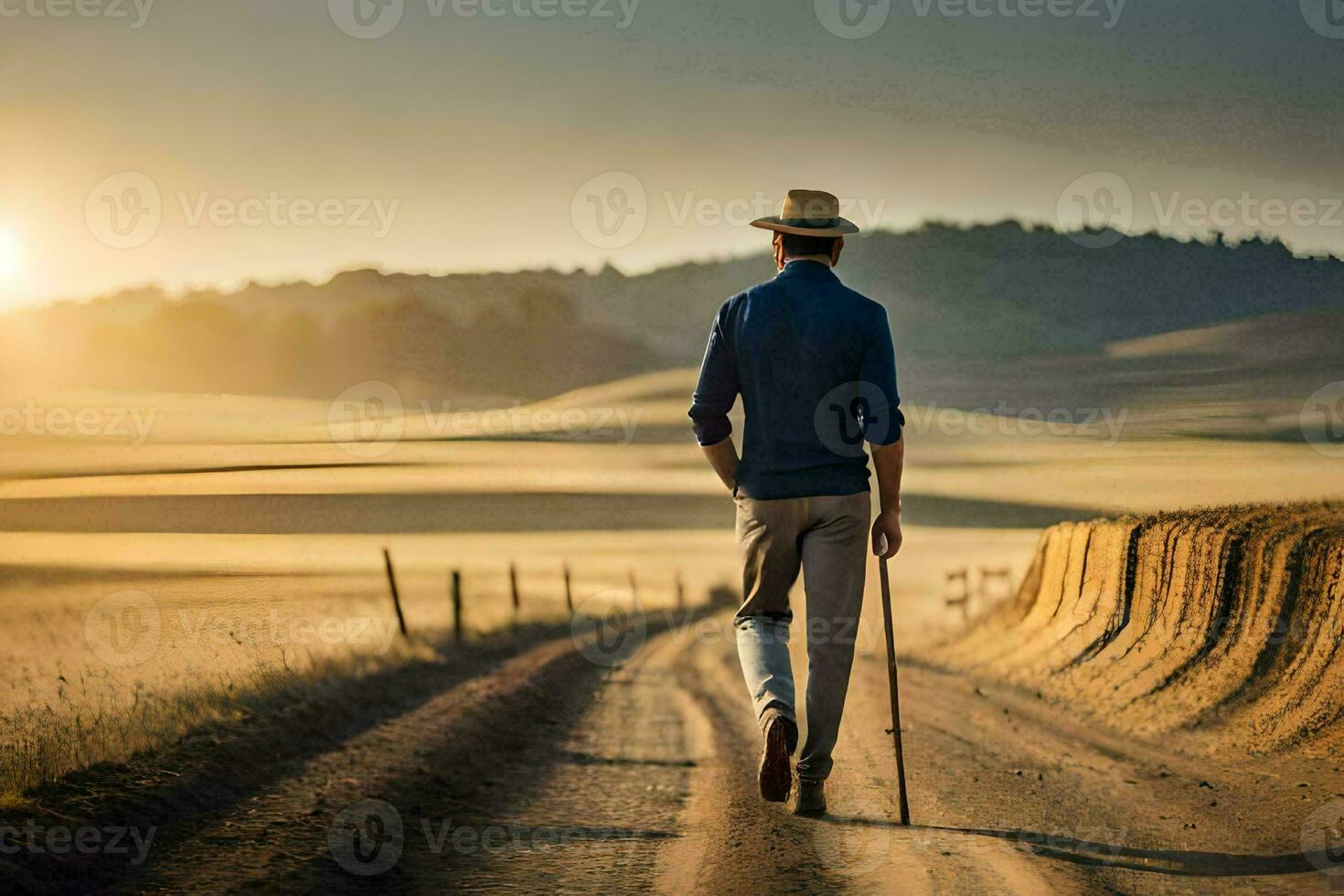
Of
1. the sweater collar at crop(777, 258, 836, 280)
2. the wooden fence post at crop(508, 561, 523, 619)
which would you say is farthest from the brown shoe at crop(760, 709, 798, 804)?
the wooden fence post at crop(508, 561, 523, 619)

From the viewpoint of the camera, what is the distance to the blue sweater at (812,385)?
550cm

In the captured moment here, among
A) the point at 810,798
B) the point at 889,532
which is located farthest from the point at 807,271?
the point at 810,798

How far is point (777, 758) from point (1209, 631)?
28.3 ft

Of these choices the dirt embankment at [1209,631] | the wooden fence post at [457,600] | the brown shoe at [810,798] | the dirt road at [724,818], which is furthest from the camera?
the wooden fence post at [457,600]

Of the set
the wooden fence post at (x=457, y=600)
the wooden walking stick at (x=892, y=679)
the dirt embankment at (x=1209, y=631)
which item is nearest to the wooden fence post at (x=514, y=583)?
the wooden fence post at (x=457, y=600)

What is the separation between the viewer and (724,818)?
648 centimetres

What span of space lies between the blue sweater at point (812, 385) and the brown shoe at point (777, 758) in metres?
1.09

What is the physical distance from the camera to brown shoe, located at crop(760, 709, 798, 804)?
521cm

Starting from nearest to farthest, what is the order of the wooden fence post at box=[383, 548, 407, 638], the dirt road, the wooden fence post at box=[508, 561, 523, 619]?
the dirt road < the wooden fence post at box=[383, 548, 407, 638] < the wooden fence post at box=[508, 561, 523, 619]

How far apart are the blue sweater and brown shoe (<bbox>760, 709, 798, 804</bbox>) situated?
1089mm

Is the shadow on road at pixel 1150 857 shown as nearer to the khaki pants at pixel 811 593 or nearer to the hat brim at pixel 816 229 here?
the khaki pants at pixel 811 593

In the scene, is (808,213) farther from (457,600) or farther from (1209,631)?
(457,600)

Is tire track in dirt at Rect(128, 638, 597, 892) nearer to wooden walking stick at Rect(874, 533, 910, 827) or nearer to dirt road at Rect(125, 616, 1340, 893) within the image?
dirt road at Rect(125, 616, 1340, 893)

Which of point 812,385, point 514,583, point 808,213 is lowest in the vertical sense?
point 514,583
